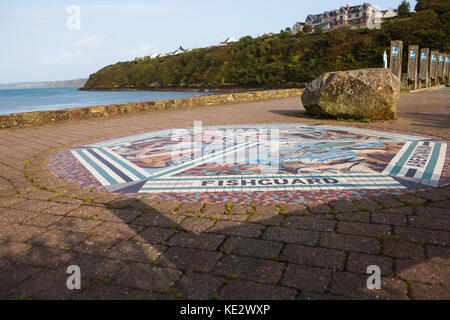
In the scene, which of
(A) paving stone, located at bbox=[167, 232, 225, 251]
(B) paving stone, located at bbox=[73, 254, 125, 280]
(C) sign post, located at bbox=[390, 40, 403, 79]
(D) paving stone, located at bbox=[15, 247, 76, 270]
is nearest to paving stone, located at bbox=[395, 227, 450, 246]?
(A) paving stone, located at bbox=[167, 232, 225, 251]

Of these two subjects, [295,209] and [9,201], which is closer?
[295,209]

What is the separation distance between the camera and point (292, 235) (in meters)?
2.55

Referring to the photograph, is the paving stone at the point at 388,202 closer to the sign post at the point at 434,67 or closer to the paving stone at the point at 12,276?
the paving stone at the point at 12,276

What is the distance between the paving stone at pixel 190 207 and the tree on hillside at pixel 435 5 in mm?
63160

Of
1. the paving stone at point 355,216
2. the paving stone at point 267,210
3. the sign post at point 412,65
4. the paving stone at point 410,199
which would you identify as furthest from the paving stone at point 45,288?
the sign post at point 412,65

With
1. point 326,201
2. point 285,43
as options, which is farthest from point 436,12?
point 326,201

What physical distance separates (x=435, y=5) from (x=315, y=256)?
68.4 m

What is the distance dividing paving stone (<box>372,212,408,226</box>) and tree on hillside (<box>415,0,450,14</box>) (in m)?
62.6

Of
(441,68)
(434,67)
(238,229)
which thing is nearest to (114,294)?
(238,229)

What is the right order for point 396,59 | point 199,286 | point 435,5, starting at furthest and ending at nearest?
point 435,5 → point 396,59 → point 199,286

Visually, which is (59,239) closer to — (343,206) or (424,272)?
(343,206)

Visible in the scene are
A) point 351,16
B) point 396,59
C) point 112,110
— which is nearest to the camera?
point 112,110
